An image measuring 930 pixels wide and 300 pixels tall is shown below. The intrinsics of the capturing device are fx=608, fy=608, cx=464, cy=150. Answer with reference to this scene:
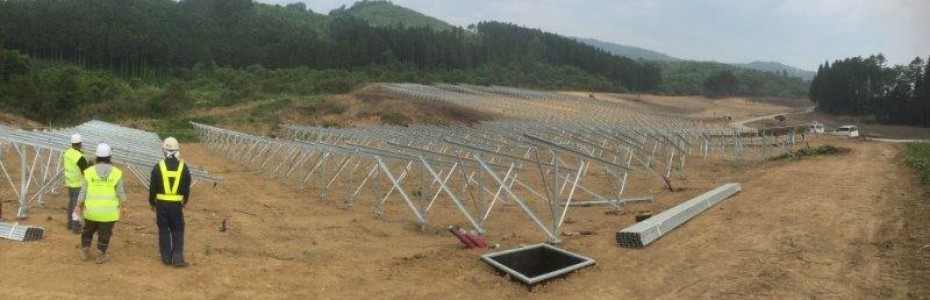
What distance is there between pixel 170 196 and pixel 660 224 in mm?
8033

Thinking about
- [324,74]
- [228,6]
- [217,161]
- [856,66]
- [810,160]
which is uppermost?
[228,6]

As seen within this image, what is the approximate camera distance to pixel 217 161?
26.9 meters

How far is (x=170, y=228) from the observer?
837 cm

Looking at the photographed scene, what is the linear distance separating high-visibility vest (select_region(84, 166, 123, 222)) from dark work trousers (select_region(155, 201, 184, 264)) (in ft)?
1.94

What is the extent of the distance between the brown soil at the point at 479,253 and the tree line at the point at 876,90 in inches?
2451

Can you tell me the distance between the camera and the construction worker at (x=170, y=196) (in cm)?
809

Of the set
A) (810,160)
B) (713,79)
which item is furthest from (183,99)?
(713,79)

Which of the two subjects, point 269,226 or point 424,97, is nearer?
point 269,226

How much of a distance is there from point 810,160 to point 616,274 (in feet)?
65.8

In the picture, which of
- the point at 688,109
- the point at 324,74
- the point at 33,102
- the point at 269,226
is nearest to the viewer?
the point at 269,226

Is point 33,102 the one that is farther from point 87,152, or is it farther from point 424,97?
point 87,152

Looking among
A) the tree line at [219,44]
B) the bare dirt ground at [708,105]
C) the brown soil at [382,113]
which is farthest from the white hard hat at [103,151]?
the tree line at [219,44]

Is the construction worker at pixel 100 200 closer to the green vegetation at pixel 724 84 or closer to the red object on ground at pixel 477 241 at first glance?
the red object on ground at pixel 477 241

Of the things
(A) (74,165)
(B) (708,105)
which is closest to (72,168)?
(A) (74,165)
